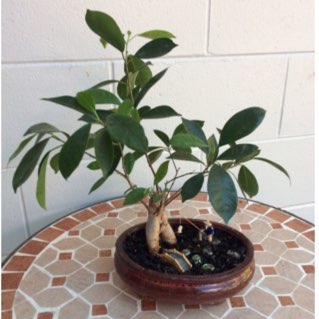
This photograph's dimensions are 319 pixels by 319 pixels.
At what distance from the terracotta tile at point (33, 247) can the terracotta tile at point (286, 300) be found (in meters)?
0.60

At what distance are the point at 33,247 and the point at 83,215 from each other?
0.65ft

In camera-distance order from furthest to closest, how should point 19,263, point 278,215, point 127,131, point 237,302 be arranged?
point 278,215 < point 19,263 < point 237,302 < point 127,131

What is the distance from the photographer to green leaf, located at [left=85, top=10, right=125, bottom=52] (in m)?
0.60

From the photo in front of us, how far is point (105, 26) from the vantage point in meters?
0.62

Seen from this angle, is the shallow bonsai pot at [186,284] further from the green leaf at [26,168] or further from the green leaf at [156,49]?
the green leaf at [156,49]

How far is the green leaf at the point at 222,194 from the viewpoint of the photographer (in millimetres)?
528

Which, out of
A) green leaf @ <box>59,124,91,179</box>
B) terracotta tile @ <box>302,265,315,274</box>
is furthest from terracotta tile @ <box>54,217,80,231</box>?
terracotta tile @ <box>302,265,315,274</box>

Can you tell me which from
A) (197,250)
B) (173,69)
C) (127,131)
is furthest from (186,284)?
(173,69)

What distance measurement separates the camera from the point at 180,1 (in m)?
1.05

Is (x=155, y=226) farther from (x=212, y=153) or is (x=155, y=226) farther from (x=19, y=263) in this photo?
(x=19, y=263)

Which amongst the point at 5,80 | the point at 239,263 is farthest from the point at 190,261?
the point at 5,80

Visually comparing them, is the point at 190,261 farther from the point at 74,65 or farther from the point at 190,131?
the point at 74,65

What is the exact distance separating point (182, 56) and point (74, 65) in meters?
0.34

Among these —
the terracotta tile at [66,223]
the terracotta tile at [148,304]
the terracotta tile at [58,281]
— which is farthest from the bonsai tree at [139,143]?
the terracotta tile at [66,223]
